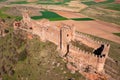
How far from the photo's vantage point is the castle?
2096 inches

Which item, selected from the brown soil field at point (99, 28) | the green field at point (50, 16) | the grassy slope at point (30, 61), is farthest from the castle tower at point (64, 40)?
the green field at point (50, 16)

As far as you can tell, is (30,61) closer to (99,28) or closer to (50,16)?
(99,28)

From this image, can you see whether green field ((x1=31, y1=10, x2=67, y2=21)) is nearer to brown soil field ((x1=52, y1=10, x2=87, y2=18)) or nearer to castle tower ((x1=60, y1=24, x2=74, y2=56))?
brown soil field ((x1=52, y1=10, x2=87, y2=18))

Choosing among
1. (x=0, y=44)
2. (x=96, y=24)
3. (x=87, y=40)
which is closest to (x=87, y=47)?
(x=87, y=40)

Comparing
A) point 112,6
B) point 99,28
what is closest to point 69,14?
point 99,28

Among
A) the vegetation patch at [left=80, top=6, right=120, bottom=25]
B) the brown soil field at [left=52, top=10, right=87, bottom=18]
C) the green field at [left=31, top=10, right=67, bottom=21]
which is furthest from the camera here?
the brown soil field at [left=52, top=10, right=87, bottom=18]

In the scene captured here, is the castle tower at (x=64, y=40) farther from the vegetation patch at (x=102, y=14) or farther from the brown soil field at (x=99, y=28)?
the vegetation patch at (x=102, y=14)

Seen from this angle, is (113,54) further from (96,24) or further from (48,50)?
(96,24)

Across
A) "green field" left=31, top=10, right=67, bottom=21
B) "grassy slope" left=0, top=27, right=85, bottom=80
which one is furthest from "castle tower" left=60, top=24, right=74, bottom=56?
"green field" left=31, top=10, right=67, bottom=21

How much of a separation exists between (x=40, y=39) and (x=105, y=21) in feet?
218

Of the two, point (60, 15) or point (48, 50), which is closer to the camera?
point (48, 50)

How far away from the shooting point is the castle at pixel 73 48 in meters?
53.2

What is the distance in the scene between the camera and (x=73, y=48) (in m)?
58.5

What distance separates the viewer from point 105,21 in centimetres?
12125
